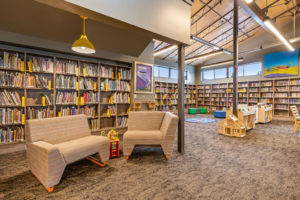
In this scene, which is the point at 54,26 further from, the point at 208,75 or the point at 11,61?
the point at 208,75

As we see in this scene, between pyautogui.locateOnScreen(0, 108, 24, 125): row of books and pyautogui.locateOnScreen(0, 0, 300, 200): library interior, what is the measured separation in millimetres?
16

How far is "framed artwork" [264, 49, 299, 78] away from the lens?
7.82m

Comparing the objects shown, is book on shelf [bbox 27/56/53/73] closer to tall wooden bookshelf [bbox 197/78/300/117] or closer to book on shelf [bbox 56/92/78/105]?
book on shelf [bbox 56/92/78/105]

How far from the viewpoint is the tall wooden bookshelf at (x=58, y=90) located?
3072 millimetres

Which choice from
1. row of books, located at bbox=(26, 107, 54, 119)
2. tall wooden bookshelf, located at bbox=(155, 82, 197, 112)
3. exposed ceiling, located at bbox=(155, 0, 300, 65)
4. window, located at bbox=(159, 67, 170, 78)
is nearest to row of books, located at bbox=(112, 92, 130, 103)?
row of books, located at bbox=(26, 107, 54, 119)

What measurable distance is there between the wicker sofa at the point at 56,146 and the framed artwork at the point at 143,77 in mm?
2461

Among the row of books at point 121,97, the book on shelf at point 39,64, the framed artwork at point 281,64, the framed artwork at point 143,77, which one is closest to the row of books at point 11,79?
the book on shelf at point 39,64

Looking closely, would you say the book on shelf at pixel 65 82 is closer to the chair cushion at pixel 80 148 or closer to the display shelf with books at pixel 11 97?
the display shelf with books at pixel 11 97

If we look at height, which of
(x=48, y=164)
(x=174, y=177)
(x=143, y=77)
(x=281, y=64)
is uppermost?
(x=281, y=64)

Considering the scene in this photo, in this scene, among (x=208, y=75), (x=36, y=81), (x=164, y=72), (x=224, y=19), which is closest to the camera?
(x=36, y=81)

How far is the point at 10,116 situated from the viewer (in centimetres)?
304

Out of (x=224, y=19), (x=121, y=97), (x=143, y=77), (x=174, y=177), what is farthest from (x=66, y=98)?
(x=224, y=19)

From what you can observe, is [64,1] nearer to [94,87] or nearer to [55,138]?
[55,138]

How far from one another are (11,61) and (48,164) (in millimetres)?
2668
